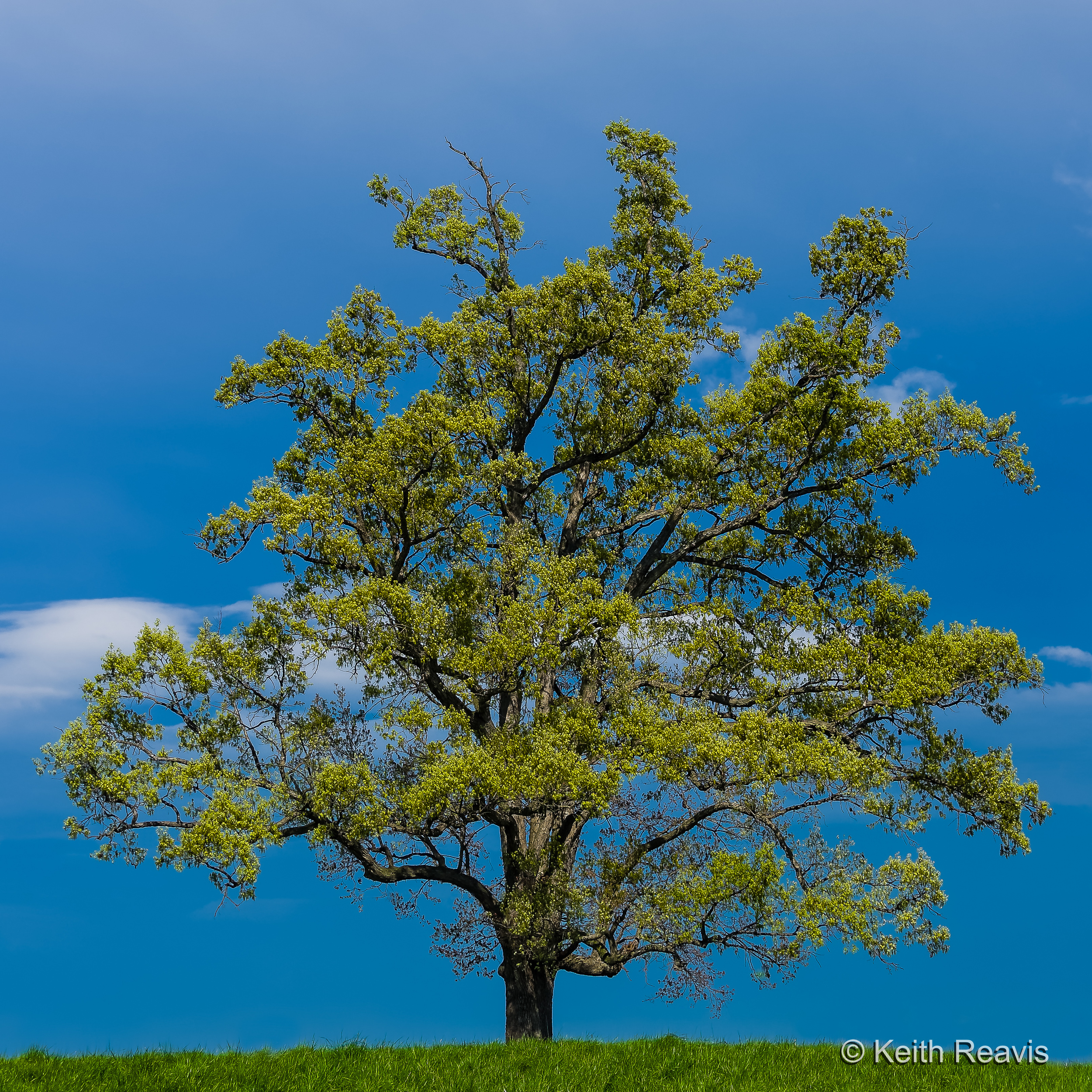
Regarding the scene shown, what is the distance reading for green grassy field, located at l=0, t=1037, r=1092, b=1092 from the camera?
12.6 metres

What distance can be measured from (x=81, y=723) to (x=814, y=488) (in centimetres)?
1598

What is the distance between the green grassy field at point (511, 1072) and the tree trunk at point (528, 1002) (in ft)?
15.7

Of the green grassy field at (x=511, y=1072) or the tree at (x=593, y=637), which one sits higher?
the tree at (x=593, y=637)

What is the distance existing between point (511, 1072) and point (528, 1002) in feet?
23.0

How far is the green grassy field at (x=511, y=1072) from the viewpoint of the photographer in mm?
12594

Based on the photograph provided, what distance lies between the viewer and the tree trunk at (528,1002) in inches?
779

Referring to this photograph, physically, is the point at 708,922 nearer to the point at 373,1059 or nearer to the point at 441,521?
the point at 373,1059

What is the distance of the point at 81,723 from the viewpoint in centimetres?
1858

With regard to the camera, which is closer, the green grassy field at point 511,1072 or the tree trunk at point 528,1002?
the green grassy field at point 511,1072

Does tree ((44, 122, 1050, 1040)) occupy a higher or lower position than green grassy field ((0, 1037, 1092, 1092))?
higher

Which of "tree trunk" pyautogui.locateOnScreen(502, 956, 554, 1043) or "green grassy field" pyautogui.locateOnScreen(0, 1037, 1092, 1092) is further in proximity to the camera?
"tree trunk" pyautogui.locateOnScreen(502, 956, 554, 1043)

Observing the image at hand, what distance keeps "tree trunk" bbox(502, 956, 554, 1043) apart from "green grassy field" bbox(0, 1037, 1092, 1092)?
4786 mm

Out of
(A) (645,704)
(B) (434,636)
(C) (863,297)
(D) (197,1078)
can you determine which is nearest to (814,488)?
(C) (863,297)

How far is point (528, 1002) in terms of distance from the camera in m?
20.0
